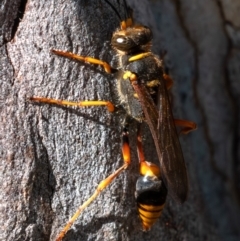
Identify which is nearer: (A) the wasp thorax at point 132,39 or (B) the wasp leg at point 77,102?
(B) the wasp leg at point 77,102

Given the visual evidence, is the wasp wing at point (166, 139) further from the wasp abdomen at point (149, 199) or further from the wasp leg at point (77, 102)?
the wasp leg at point (77, 102)

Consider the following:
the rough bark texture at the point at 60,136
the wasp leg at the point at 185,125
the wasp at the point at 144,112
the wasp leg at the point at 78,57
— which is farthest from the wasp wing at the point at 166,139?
the wasp leg at the point at 78,57

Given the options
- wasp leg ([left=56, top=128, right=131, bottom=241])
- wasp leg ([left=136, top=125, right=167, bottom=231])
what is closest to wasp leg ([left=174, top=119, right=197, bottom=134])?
wasp leg ([left=136, top=125, right=167, bottom=231])

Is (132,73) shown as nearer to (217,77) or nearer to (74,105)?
(74,105)

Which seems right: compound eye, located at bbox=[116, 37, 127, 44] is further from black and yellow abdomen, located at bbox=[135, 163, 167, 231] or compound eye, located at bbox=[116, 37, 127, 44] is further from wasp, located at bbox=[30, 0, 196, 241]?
black and yellow abdomen, located at bbox=[135, 163, 167, 231]

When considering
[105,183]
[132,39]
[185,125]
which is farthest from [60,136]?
[185,125]

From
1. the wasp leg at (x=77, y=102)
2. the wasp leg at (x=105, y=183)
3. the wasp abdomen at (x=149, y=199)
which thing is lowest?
the wasp abdomen at (x=149, y=199)

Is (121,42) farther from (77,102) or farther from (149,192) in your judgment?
(149,192)

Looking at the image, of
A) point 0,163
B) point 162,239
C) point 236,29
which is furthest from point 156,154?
point 236,29
